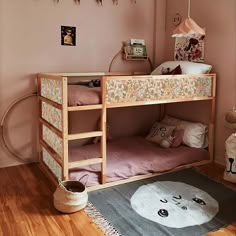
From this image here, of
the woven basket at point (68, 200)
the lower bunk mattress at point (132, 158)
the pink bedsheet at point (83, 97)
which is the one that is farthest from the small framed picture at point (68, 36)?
the woven basket at point (68, 200)

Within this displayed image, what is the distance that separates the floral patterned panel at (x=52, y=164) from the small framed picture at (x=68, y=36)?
123 centimetres

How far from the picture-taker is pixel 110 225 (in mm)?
2047

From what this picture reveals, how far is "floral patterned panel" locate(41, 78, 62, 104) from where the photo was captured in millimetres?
2441

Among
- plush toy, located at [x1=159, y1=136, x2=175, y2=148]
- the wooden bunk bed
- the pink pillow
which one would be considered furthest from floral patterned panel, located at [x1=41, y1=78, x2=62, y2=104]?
the pink pillow

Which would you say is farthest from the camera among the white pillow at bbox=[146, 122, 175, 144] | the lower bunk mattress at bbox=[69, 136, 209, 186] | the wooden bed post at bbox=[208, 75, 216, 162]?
the white pillow at bbox=[146, 122, 175, 144]

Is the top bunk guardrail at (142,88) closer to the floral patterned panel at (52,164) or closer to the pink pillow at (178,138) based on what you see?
the pink pillow at (178,138)

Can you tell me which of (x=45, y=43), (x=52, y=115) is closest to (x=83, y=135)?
(x=52, y=115)

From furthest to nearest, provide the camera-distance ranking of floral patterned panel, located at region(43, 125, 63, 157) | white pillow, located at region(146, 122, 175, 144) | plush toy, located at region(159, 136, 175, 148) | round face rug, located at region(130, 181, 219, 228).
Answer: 1. white pillow, located at region(146, 122, 175, 144)
2. plush toy, located at region(159, 136, 175, 148)
3. floral patterned panel, located at region(43, 125, 63, 157)
4. round face rug, located at region(130, 181, 219, 228)

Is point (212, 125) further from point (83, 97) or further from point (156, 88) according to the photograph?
point (83, 97)

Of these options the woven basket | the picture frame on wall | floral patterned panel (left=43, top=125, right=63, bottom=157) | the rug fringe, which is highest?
the picture frame on wall

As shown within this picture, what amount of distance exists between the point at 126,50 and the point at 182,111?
106cm

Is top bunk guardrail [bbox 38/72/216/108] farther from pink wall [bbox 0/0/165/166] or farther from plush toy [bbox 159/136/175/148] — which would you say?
plush toy [bbox 159/136/175/148]

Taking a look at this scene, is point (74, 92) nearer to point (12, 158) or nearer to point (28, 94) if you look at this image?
point (28, 94)

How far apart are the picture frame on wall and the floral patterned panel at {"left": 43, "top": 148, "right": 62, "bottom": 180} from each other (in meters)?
2.01
